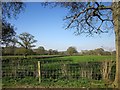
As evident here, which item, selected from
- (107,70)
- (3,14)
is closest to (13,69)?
(3,14)

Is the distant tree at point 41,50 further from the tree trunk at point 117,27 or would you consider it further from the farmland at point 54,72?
the tree trunk at point 117,27

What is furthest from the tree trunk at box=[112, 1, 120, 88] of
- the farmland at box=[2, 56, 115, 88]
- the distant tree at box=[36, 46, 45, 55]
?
the distant tree at box=[36, 46, 45, 55]

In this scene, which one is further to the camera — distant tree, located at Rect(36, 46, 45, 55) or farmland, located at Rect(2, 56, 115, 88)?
distant tree, located at Rect(36, 46, 45, 55)

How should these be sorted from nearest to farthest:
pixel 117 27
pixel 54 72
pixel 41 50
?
pixel 117 27, pixel 54 72, pixel 41 50

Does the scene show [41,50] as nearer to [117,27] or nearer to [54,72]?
[54,72]

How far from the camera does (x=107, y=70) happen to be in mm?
9680

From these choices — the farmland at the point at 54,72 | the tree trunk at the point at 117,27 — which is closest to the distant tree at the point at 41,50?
the farmland at the point at 54,72

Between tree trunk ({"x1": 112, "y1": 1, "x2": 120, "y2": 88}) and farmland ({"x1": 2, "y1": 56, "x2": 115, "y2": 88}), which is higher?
tree trunk ({"x1": 112, "y1": 1, "x2": 120, "y2": 88})

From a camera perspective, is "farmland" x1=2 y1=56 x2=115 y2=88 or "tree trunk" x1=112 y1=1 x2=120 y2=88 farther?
"farmland" x1=2 y1=56 x2=115 y2=88

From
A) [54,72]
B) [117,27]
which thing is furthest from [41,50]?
[117,27]

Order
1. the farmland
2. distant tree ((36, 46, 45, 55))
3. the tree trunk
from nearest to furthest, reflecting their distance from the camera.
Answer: the tree trunk
the farmland
distant tree ((36, 46, 45, 55))

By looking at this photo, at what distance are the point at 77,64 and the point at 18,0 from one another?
3.84 m

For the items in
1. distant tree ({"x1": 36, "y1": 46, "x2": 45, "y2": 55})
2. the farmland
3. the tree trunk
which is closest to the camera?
the tree trunk

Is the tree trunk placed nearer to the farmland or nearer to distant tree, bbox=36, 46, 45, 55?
the farmland
